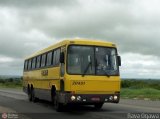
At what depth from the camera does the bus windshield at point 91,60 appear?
766 inches

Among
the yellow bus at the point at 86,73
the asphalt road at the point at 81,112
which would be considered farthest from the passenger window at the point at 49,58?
the asphalt road at the point at 81,112

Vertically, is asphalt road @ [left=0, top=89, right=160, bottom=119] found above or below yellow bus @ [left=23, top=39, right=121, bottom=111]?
below

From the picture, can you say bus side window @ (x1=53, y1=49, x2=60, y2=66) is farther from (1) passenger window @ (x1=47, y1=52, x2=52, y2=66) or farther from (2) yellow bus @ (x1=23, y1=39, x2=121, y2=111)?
(1) passenger window @ (x1=47, y1=52, x2=52, y2=66)

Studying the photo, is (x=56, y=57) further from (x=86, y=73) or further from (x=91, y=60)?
(x=86, y=73)

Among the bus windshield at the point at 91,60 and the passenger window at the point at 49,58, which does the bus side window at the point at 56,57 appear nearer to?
the passenger window at the point at 49,58

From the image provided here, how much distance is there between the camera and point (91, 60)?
19.7 m

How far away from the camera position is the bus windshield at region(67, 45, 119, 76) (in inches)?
766

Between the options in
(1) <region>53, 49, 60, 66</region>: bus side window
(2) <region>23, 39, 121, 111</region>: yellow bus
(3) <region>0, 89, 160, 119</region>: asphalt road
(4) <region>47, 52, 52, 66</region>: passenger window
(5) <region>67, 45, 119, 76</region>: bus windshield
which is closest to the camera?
(3) <region>0, 89, 160, 119</region>: asphalt road

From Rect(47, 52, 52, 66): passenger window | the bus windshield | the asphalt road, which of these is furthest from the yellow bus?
Rect(47, 52, 52, 66): passenger window

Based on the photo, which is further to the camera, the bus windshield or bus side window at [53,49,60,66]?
bus side window at [53,49,60,66]

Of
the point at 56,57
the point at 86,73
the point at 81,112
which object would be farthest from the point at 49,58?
the point at 86,73

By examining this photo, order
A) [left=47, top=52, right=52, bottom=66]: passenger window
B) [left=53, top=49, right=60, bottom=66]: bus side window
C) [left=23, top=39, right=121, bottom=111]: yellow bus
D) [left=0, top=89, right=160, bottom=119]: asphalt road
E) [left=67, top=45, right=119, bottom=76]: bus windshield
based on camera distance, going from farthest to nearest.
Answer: [left=47, top=52, right=52, bottom=66]: passenger window, [left=53, top=49, right=60, bottom=66]: bus side window, [left=67, top=45, right=119, bottom=76]: bus windshield, [left=23, top=39, right=121, bottom=111]: yellow bus, [left=0, top=89, right=160, bottom=119]: asphalt road

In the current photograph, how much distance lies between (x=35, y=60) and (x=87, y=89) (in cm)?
934

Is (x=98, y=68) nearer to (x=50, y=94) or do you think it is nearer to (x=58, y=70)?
(x=58, y=70)
